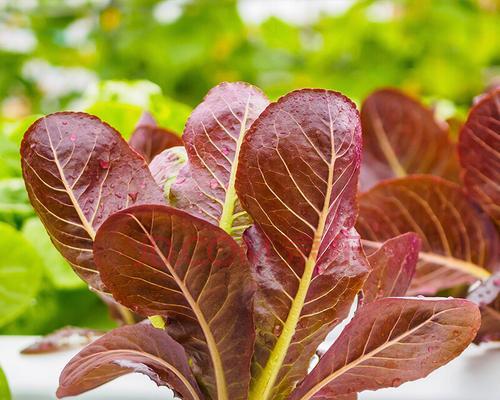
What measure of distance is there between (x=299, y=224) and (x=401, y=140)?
266 millimetres

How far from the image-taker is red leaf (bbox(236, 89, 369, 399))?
0.86 ft

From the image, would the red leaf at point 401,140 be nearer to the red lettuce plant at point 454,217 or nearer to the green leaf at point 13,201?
the red lettuce plant at point 454,217

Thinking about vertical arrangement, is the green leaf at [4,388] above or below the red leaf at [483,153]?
below

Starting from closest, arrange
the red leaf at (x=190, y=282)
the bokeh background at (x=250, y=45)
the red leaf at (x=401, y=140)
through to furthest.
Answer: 1. the red leaf at (x=190, y=282)
2. the red leaf at (x=401, y=140)
3. the bokeh background at (x=250, y=45)

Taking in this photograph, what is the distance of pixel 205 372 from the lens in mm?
292

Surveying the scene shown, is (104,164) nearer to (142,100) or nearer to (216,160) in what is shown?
(216,160)

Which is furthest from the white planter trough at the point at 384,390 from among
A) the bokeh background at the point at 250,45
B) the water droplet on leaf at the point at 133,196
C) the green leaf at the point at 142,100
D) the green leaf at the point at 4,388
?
the bokeh background at the point at 250,45

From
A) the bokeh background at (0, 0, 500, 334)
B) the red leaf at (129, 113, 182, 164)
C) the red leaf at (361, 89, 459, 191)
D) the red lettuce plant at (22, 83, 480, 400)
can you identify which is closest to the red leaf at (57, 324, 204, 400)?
the red lettuce plant at (22, 83, 480, 400)

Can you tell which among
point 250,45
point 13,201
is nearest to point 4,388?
point 13,201

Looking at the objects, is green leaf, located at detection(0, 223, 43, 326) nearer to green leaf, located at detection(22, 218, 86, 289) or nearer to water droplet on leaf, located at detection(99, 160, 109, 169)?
green leaf, located at detection(22, 218, 86, 289)

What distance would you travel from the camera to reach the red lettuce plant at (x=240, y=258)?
262 millimetres

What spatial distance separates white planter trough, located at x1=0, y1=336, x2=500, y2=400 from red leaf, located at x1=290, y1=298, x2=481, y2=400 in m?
0.07

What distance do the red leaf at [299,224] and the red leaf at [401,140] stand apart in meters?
0.23

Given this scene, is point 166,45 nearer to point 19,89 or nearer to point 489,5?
point 19,89
